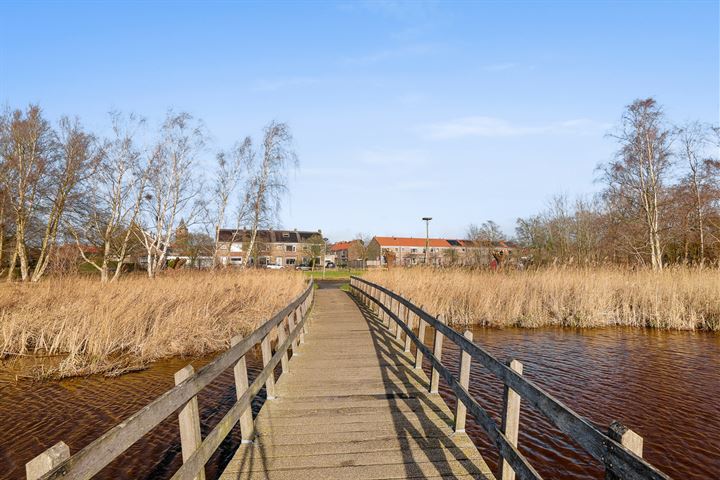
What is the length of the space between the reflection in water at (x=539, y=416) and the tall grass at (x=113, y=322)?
0.69 metres

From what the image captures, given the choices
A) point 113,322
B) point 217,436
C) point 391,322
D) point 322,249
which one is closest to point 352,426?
point 217,436

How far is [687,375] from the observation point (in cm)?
866

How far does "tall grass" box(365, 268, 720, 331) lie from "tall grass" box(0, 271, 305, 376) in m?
6.20

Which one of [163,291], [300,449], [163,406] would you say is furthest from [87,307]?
[163,406]

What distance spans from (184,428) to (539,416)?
5801 mm

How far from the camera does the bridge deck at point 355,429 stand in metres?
3.79

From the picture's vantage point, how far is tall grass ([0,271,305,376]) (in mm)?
9570

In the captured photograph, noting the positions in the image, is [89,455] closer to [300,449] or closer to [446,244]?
[300,449]

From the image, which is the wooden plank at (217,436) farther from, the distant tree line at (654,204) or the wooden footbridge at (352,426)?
the distant tree line at (654,204)

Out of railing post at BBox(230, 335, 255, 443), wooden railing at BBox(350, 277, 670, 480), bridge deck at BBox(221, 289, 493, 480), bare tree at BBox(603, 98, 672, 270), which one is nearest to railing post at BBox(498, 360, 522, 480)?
wooden railing at BBox(350, 277, 670, 480)

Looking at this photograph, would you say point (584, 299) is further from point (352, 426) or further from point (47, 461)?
point (47, 461)

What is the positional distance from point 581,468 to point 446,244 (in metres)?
86.6

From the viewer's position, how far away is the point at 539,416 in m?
6.84

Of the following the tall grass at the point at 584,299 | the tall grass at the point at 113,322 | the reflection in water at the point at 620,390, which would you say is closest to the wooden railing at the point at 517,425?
the reflection in water at the point at 620,390
